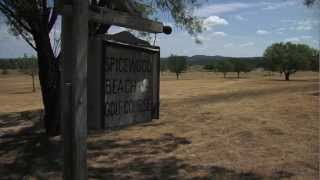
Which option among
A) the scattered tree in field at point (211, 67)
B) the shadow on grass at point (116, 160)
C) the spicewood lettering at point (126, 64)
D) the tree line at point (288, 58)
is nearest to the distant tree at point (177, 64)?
the scattered tree in field at point (211, 67)

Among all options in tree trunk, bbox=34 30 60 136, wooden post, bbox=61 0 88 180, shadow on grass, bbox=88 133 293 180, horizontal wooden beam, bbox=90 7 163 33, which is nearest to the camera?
wooden post, bbox=61 0 88 180

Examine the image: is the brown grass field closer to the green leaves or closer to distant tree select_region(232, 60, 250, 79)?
the green leaves

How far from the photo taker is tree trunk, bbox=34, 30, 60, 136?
38.0ft

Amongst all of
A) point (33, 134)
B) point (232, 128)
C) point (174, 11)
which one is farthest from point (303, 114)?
point (33, 134)

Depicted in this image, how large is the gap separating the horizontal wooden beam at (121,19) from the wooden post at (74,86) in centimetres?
11

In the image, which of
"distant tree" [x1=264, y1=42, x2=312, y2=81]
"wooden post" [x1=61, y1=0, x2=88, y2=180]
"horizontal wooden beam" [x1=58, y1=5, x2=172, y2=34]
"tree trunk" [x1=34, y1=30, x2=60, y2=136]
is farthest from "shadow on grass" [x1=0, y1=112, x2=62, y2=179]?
"distant tree" [x1=264, y1=42, x2=312, y2=81]

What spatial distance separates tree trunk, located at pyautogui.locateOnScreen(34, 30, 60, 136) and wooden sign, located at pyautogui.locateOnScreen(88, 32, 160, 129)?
7063 millimetres

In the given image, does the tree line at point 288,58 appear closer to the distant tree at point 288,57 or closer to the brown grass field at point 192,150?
the distant tree at point 288,57

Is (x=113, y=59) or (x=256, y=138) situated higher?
(x=113, y=59)

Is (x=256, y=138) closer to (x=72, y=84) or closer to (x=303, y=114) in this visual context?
(x=303, y=114)

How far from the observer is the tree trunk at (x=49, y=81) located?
11570 millimetres

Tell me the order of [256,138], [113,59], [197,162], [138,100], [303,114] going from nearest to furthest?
1. [113,59]
2. [138,100]
3. [197,162]
4. [256,138]
5. [303,114]

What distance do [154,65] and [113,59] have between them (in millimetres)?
741

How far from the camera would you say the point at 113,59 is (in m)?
4.03
